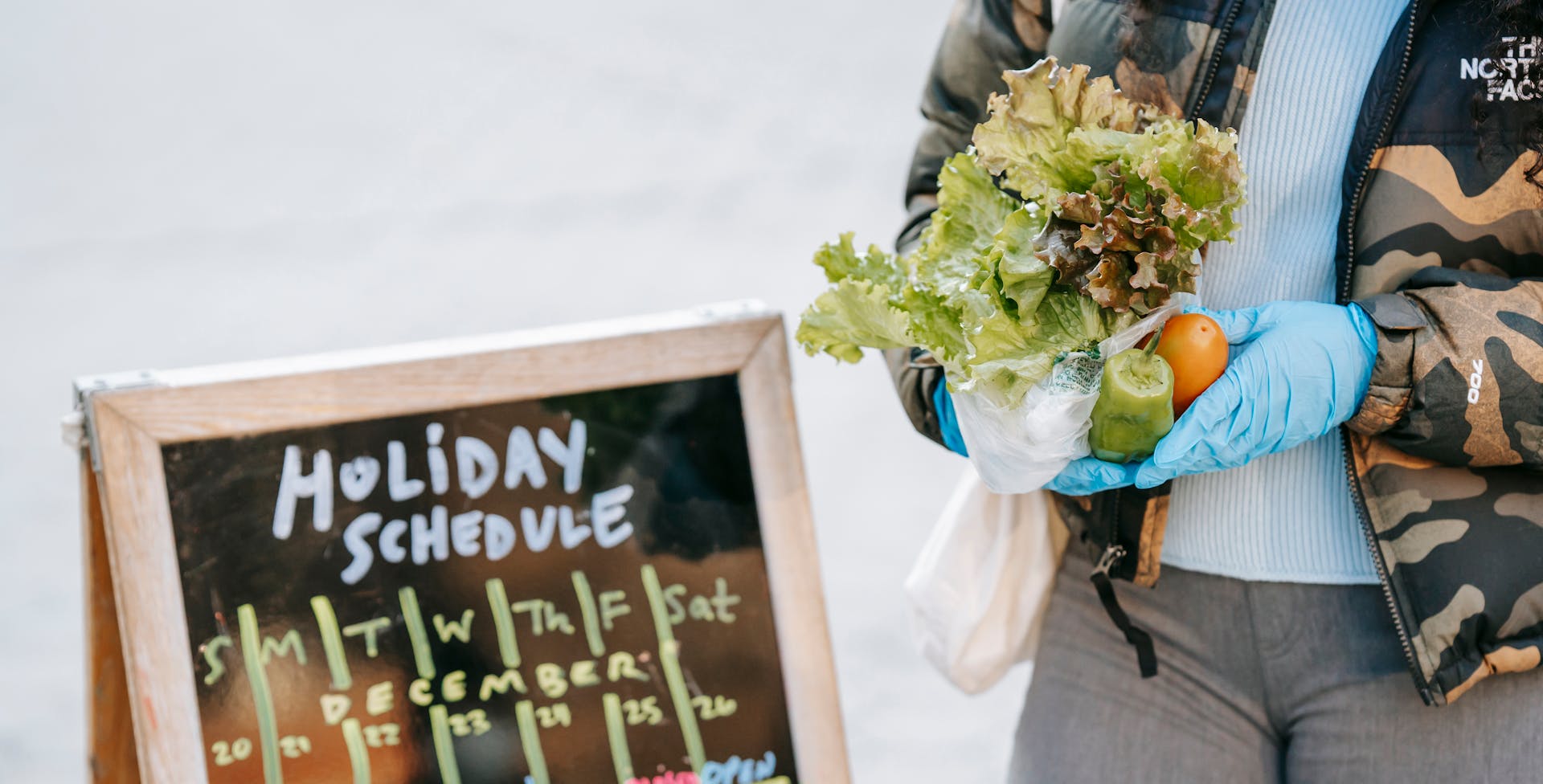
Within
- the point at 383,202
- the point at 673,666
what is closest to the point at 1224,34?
the point at 673,666

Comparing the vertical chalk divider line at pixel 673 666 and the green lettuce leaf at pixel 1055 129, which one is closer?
the green lettuce leaf at pixel 1055 129

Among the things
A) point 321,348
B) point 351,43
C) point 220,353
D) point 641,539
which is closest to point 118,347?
point 220,353

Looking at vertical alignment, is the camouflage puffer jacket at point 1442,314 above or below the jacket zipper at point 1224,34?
below

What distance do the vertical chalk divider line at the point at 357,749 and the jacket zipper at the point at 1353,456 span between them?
45.1 inches

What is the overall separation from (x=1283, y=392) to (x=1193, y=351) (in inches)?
3.8

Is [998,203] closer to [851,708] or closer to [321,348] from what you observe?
[851,708]

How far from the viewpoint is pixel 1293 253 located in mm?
1282

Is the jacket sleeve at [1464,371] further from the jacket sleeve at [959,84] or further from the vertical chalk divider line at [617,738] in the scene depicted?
the vertical chalk divider line at [617,738]

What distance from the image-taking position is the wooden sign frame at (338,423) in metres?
1.32

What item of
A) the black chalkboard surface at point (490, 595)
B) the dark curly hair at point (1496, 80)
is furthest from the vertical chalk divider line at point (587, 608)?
the dark curly hair at point (1496, 80)

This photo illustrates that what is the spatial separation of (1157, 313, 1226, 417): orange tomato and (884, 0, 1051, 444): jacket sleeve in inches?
12.2

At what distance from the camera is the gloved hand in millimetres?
1151

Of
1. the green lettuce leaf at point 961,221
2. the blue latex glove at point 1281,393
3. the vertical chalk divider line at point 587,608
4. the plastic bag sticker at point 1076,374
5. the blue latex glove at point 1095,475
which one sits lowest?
the vertical chalk divider line at point 587,608

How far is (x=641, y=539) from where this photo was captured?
1480 mm
